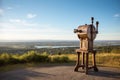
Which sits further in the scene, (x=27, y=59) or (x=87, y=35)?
(x=27, y=59)

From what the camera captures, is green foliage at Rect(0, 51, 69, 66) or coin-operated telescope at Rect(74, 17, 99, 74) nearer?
coin-operated telescope at Rect(74, 17, 99, 74)

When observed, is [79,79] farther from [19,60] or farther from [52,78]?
[19,60]

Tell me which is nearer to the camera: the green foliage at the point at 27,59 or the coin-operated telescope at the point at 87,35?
the coin-operated telescope at the point at 87,35

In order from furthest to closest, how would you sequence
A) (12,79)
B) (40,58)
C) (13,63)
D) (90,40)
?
(40,58) < (13,63) < (90,40) < (12,79)

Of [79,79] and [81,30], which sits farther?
[81,30]

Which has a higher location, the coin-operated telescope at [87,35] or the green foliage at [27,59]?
the coin-operated telescope at [87,35]

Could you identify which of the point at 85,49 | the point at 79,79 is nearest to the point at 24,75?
the point at 79,79

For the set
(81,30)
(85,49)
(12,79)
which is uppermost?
(81,30)

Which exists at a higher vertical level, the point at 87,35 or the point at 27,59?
the point at 87,35

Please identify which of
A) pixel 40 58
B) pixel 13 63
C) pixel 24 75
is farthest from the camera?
pixel 40 58

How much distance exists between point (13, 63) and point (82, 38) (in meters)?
4.45

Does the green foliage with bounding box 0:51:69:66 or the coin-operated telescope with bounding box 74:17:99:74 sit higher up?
the coin-operated telescope with bounding box 74:17:99:74

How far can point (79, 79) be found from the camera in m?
7.44

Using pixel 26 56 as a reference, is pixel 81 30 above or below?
above
